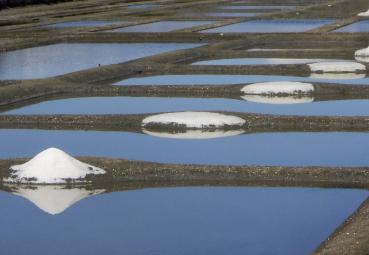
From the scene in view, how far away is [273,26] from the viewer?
19.6 metres

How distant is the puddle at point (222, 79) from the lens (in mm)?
11031

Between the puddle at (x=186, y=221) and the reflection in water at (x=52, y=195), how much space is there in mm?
60

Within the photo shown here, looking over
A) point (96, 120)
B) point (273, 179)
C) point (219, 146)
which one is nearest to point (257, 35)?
point (96, 120)

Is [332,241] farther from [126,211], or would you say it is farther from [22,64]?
→ [22,64]

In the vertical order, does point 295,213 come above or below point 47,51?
below

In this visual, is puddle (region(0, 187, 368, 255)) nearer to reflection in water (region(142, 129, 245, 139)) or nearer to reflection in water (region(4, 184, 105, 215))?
reflection in water (region(4, 184, 105, 215))

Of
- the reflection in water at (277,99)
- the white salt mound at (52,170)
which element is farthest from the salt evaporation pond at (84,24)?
the white salt mound at (52,170)

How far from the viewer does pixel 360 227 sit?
4906 millimetres

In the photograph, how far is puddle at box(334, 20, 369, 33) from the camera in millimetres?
17444

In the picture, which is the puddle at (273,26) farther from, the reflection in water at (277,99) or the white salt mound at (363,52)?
the reflection in water at (277,99)

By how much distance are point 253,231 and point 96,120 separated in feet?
12.6

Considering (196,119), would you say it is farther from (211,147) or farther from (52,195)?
(52,195)

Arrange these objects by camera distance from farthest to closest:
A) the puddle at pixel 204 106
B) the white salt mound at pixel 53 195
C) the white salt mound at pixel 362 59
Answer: the white salt mound at pixel 362 59, the puddle at pixel 204 106, the white salt mound at pixel 53 195

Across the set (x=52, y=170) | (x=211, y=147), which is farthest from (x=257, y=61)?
(x=52, y=170)
